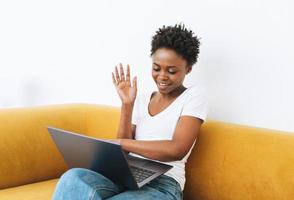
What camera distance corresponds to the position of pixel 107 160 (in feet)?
3.50

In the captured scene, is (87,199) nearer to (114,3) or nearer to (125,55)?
(125,55)

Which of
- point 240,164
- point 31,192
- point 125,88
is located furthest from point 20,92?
point 240,164

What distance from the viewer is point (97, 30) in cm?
199

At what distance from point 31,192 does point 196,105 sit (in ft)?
2.33

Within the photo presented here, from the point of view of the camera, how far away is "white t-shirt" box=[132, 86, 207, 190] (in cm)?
123

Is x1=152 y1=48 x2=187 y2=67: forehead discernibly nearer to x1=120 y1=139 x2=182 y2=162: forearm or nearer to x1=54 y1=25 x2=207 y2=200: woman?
x1=54 y1=25 x2=207 y2=200: woman

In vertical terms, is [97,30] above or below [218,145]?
above

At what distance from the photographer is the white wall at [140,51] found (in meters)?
1.27

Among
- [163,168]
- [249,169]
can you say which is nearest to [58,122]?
[163,168]

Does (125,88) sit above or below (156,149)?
above

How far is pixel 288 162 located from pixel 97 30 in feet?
4.05

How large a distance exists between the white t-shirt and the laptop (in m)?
0.09

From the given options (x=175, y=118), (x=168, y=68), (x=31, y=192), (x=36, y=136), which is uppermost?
(x=168, y=68)

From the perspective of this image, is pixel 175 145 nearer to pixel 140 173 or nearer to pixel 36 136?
pixel 140 173
